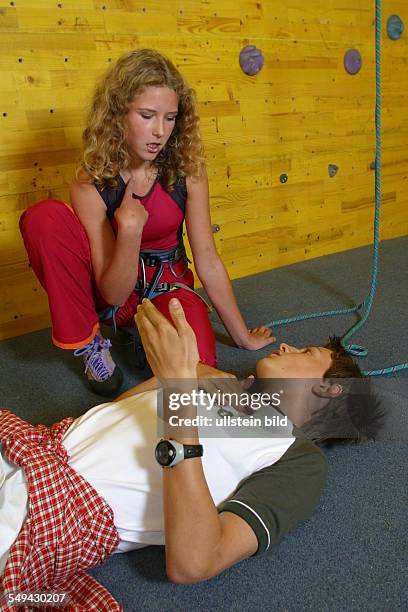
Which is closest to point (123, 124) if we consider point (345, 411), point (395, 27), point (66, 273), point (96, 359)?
point (66, 273)

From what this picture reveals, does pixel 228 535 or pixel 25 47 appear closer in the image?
pixel 228 535

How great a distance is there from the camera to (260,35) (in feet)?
7.73

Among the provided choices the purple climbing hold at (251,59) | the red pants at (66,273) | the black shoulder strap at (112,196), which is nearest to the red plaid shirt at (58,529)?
the red pants at (66,273)

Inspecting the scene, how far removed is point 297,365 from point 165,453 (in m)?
0.39

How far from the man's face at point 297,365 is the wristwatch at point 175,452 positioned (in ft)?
1.06

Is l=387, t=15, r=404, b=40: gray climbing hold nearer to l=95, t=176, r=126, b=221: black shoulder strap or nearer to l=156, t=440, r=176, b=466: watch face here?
l=95, t=176, r=126, b=221: black shoulder strap

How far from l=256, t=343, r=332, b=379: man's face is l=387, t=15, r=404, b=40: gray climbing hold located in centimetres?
230

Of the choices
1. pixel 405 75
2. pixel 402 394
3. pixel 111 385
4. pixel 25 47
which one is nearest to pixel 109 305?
pixel 111 385

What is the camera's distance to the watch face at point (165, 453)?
806mm

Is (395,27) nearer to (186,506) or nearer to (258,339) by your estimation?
(258,339)

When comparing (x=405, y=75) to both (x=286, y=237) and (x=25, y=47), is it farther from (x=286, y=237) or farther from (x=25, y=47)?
(x=25, y=47)

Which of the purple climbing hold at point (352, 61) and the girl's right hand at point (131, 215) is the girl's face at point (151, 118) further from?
the purple climbing hold at point (352, 61)

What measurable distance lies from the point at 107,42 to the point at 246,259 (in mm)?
1073

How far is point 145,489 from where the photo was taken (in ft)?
2.97
